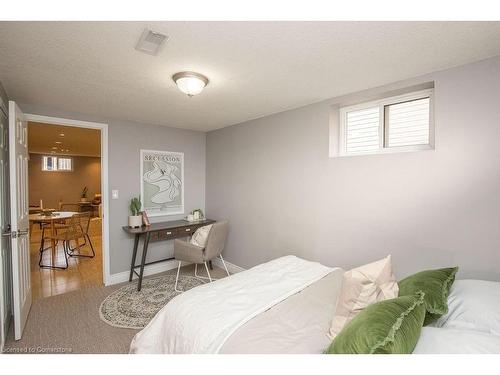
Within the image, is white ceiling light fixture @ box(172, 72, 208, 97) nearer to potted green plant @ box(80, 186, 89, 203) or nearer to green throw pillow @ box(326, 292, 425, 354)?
green throw pillow @ box(326, 292, 425, 354)

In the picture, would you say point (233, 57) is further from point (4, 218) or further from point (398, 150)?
point (4, 218)

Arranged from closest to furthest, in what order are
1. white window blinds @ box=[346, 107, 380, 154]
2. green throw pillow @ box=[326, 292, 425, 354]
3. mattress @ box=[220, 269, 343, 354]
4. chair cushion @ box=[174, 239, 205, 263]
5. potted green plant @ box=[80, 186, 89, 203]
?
green throw pillow @ box=[326, 292, 425, 354] < mattress @ box=[220, 269, 343, 354] < white window blinds @ box=[346, 107, 380, 154] < chair cushion @ box=[174, 239, 205, 263] < potted green plant @ box=[80, 186, 89, 203]

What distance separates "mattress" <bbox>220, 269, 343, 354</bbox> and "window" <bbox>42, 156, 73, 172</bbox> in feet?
33.0

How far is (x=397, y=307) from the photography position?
3.36 ft

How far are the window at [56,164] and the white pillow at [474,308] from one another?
10797 mm

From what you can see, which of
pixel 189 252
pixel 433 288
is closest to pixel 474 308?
pixel 433 288

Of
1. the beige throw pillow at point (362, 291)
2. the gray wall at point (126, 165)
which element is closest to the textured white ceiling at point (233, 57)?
the gray wall at point (126, 165)

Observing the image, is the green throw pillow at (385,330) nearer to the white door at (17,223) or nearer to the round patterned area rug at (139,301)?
the round patterned area rug at (139,301)

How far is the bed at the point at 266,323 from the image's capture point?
1.04 m

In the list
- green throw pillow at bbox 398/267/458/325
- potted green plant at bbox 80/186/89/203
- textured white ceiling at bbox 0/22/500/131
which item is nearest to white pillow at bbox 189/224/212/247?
textured white ceiling at bbox 0/22/500/131

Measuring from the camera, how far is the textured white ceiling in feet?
4.41

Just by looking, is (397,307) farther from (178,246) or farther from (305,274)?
(178,246)

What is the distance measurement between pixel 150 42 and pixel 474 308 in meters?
2.27
